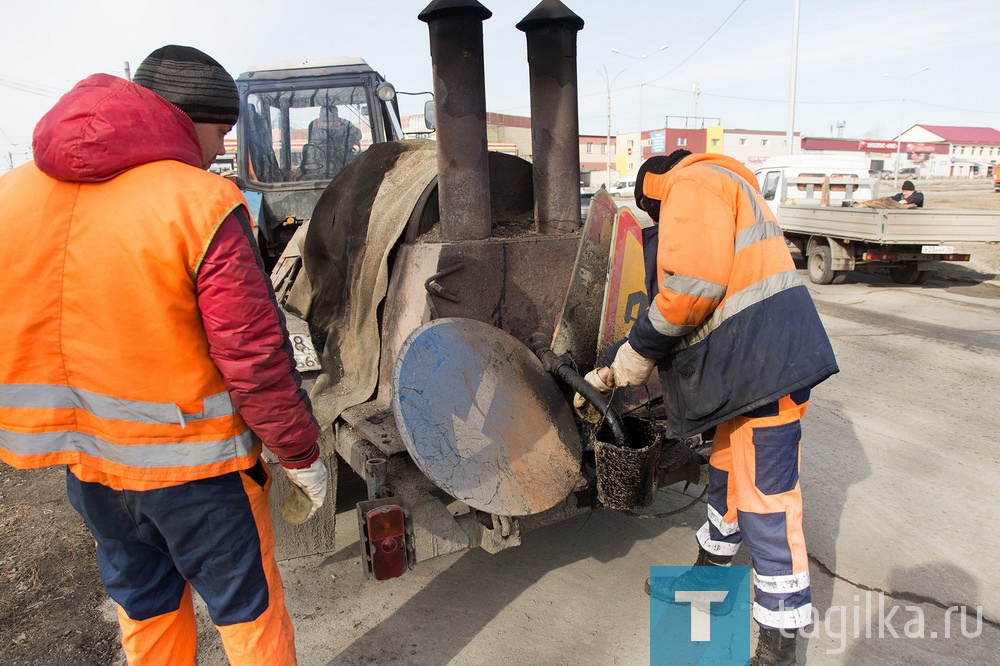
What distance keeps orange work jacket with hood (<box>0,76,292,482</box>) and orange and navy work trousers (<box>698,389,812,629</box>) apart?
1.70 meters

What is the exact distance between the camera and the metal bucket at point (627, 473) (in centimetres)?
224

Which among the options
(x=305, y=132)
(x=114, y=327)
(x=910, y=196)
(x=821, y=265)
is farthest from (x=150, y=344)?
(x=910, y=196)

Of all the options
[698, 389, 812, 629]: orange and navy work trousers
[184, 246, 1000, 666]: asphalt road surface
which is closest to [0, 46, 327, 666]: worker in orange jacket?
[184, 246, 1000, 666]: asphalt road surface

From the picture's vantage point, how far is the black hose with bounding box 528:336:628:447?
7.70 ft

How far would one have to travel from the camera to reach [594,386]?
258cm

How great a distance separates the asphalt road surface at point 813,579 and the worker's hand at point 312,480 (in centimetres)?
96

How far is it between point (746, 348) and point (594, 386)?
0.62 metres

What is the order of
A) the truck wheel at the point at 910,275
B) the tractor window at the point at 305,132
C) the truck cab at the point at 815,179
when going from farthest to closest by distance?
1. the truck cab at the point at 815,179
2. the truck wheel at the point at 910,275
3. the tractor window at the point at 305,132

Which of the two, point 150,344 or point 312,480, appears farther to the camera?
point 312,480

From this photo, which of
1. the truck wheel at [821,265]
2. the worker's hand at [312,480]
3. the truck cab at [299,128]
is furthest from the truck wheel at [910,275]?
the worker's hand at [312,480]

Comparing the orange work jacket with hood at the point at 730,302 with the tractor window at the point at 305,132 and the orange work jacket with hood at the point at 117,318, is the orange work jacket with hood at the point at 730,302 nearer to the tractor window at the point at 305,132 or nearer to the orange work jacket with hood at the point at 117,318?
the orange work jacket with hood at the point at 117,318

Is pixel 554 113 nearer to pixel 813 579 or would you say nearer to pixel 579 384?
pixel 579 384

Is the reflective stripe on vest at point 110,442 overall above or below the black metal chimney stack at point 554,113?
below

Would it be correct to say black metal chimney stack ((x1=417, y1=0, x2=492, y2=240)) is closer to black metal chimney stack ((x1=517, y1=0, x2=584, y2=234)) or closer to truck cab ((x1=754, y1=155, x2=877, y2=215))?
Answer: black metal chimney stack ((x1=517, y1=0, x2=584, y2=234))
